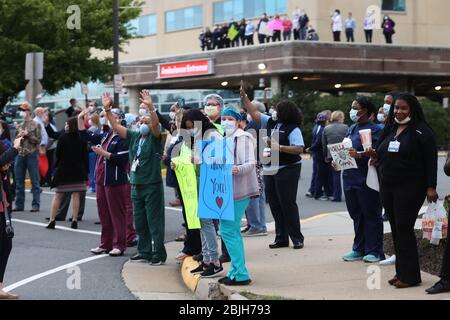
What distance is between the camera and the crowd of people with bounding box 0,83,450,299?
25.9 ft

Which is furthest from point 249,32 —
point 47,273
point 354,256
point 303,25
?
point 47,273

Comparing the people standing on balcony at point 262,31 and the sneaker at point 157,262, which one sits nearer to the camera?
the sneaker at point 157,262

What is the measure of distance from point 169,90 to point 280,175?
45.0m

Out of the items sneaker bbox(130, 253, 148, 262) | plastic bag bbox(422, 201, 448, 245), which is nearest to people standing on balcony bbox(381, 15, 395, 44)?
sneaker bbox(130, 253, 148, 262)

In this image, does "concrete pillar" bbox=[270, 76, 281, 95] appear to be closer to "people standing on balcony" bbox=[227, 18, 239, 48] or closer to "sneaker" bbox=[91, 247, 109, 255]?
"people standing on balcony" bbox=[227, 18, 239, 48]

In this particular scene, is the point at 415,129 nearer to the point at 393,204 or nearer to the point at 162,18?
the point at 393,204

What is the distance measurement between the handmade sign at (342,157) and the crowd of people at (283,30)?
31526 mm

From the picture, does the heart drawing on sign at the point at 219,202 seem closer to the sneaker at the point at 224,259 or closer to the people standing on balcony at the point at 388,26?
the sneaker at the point at 224,259

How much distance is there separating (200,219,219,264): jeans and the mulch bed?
2.29m

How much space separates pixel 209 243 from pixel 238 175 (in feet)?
3.14

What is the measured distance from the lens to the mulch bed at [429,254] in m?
8.71

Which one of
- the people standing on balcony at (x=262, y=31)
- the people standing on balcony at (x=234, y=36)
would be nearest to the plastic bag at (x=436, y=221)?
the people standing on balcony at (x=262, y=31)

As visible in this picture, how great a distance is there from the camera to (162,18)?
2223 inches
